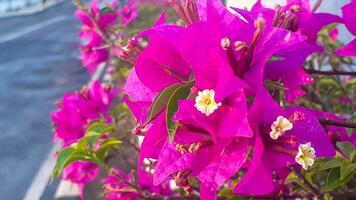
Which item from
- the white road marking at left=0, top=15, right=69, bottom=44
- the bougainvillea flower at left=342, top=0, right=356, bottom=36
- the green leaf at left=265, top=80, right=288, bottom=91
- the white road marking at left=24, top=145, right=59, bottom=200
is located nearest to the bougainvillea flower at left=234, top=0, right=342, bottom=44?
the bougainvillea flower at left=342, top=0, right=356, bottom=36

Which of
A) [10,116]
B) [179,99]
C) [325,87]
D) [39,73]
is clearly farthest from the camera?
[39,73]

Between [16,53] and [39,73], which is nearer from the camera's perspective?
[39,73]

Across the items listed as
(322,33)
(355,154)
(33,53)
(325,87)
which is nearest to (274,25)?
(355,154)

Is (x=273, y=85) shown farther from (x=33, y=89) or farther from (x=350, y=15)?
(x=33, y=89)

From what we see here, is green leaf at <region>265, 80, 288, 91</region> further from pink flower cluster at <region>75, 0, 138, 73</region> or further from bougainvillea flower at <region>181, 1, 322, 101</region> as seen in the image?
pink flower cluster at <region>75, 0, 138, 73</region>

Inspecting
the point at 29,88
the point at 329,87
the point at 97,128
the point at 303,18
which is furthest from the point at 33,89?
the point at 303,18

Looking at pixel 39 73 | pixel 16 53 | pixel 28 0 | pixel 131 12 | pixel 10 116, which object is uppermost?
pixel 131 12

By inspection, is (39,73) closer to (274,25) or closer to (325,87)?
(325,87)
